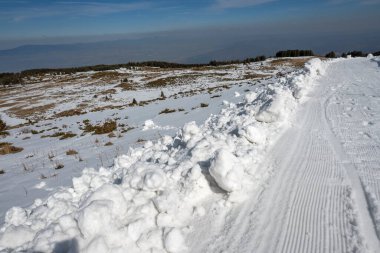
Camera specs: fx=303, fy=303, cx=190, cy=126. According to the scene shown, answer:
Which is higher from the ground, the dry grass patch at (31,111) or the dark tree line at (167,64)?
the dark tree line at (167,64)

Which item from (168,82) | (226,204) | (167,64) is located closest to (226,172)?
(226,204)

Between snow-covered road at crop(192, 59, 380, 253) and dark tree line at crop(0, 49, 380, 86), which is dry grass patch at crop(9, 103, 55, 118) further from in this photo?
dark tree line at crop(0, 49, 380, 86)

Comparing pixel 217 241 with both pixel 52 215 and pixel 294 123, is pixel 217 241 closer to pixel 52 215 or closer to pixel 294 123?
pixel 52 215

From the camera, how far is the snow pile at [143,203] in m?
3.77

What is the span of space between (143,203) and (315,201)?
2539 mm

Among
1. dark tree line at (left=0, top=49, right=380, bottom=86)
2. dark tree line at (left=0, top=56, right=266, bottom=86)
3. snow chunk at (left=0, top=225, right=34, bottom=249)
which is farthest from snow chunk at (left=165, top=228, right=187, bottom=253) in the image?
dark tree line at (left=0, top=56, right=266, bottom=86)

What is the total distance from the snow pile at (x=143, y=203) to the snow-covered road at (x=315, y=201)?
40 cm

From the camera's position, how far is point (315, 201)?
4.51 meters

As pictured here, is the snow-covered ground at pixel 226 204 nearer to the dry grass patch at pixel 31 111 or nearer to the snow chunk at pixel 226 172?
the snow chunk at pixel 226 172

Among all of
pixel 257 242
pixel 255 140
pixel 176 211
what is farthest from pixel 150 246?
pixel 255 140

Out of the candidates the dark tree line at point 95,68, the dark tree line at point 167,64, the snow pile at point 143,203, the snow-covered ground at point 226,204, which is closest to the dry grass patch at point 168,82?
the dark tree line at point 167,64

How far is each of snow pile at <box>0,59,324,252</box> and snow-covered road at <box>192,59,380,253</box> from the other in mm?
397

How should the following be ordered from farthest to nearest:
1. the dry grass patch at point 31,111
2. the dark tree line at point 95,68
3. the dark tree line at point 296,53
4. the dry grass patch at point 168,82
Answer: the dark tree line at point 95,68
the dark tree line at point 296,53
the dry grass patch at point 168,82
the dry grass patch at point 31,111

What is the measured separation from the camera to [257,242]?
12.6 feet
